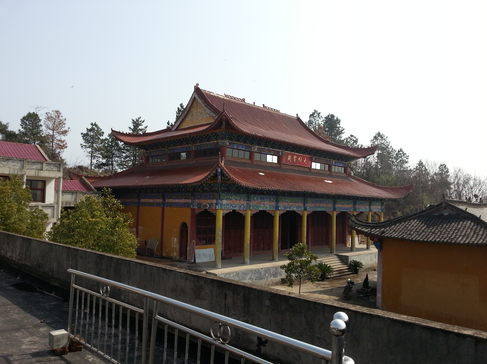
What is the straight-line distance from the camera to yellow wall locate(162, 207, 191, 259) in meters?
18.4

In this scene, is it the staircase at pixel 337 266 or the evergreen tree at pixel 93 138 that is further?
the evergreen tree at pixel 93 138

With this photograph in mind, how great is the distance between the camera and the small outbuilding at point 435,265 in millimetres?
11383

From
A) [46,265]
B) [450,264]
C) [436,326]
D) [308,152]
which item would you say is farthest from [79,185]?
[436,326]

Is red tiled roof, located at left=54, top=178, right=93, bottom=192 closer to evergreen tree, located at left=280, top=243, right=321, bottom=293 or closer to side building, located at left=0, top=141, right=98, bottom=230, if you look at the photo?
side building, located at left=0, top=141, right=98, bottom=230

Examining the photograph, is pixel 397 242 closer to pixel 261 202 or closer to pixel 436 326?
pixel 261 202

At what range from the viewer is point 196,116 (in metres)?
22.0

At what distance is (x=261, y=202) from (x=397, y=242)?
23.2ft

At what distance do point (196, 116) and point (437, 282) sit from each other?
15.2 m

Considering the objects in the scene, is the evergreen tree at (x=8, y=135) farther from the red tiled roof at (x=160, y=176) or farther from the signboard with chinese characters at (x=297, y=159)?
the signboard with chinese characters at (x=297, y=159)

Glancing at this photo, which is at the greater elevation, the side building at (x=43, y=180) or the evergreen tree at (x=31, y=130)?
the evergreen tree at (x=31, y=130)

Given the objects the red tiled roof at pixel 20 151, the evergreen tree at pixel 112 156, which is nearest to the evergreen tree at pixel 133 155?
the evergreen tree at pixel 112 156

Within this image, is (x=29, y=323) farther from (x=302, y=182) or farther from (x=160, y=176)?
(x=302, y=182)

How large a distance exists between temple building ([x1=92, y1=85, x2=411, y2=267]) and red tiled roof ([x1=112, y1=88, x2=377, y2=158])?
0.32ft

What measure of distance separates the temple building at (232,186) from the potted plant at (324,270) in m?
1.64
